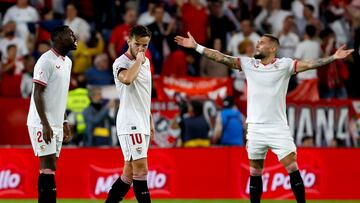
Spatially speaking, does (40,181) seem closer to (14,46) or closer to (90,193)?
(90,193)

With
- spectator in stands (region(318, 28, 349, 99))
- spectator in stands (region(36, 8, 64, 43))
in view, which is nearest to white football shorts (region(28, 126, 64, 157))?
spectator in stands (region(36, 8, 64, 43))

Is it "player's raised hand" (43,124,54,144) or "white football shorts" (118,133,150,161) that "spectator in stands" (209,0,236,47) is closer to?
"white football shorts" (118,133,150,161)

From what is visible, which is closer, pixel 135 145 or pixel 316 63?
pixel 135 145

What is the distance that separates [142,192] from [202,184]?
548cm

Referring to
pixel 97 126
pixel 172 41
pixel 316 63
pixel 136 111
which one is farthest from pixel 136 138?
pixel 172 41

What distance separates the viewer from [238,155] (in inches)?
725

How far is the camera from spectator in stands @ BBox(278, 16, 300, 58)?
2267 cm

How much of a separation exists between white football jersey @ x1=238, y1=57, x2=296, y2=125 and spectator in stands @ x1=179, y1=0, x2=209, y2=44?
890 cm

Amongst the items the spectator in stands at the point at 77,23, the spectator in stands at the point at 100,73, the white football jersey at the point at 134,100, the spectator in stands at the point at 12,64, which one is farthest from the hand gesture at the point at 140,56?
the spectator in stands at the point at 77,23

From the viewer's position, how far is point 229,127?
20.3 m

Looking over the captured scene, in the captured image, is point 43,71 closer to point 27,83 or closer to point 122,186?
point 122,186

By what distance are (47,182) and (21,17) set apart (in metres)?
10.1

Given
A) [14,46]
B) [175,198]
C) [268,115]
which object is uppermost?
[14,46]

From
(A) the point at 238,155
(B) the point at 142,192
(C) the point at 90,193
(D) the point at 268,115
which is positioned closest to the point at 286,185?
(A) the point at 238,155
